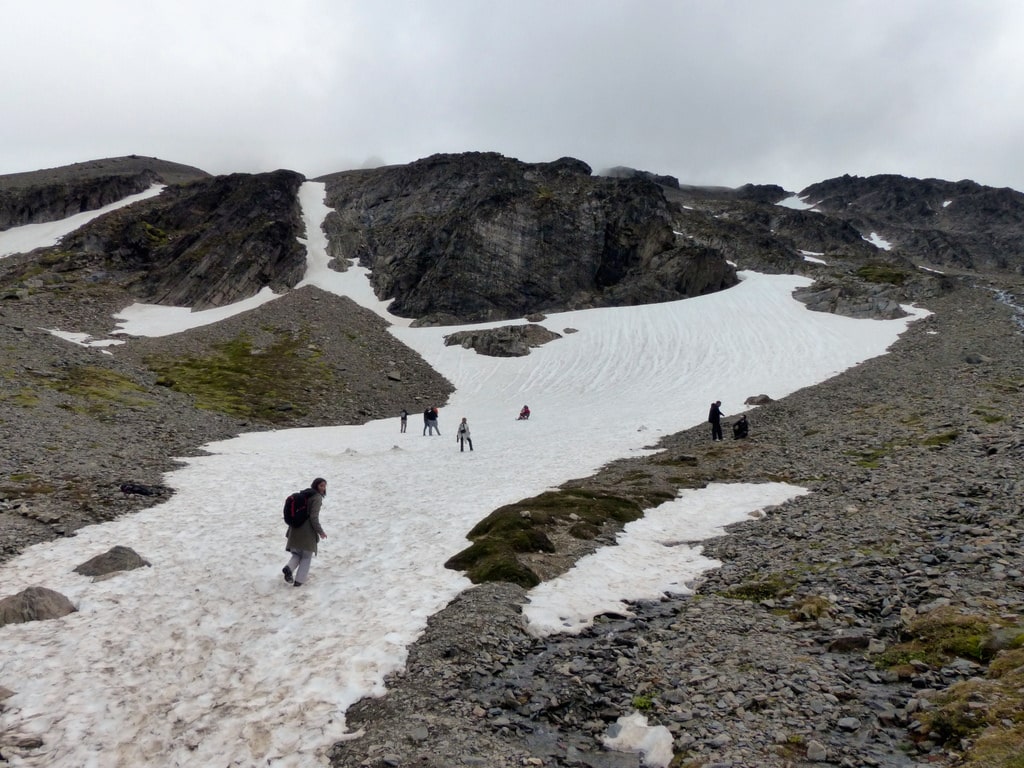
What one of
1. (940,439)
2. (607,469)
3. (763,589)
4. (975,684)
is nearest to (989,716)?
(975,684)

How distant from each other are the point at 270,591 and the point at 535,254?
92.8 metres

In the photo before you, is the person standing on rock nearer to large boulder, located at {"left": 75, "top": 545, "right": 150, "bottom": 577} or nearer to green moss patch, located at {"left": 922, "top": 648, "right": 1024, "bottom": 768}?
green moss patch, located at {"left": 922, "top": 648, "right": 1024, "bottom": 768}

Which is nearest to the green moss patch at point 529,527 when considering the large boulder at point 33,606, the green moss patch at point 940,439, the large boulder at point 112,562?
the large boulder at point 112,562

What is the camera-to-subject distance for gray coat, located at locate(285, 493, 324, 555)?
1339 cm

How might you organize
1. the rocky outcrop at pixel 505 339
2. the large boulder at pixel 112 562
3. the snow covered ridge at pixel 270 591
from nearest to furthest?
the snow covered ridge at pixel 270 591, the large boulder at pixel 112 562, the rocky outcrop at pixel 505 339

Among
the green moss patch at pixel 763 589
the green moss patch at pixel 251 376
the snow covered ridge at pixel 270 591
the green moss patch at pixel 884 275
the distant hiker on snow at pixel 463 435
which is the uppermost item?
the green moss patch at pixel 884 275

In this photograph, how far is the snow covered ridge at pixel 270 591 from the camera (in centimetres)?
777

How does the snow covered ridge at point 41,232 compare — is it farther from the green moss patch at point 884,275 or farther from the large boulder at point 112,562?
the green moss patch at point 884,275

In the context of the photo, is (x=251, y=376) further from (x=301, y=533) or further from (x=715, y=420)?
(x=301, y=533)

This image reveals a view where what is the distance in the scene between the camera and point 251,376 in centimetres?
5797

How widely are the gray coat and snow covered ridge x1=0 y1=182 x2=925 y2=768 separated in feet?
2.72

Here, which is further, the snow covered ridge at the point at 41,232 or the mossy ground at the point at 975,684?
the snow covered ridge at the point at 41,232

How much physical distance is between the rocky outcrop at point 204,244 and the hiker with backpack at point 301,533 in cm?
9135

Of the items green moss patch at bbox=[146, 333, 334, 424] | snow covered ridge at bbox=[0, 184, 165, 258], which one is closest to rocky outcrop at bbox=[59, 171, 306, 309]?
snow covered ridge at bbox=[0, 184, 165, 258]
